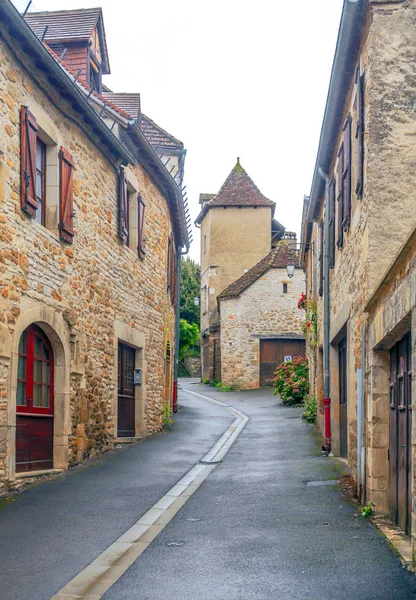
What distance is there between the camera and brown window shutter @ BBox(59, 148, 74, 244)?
36.7 feet

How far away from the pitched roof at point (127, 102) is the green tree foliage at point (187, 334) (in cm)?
2985

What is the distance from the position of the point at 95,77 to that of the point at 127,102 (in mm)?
894

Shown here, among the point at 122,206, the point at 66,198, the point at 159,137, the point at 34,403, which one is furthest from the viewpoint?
the point at 159,137

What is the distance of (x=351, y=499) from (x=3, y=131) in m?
5.62

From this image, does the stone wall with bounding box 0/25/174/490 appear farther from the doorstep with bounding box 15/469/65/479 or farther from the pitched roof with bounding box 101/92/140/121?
the pitched roof with bounding box 101/92/140/121

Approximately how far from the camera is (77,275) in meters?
12.0

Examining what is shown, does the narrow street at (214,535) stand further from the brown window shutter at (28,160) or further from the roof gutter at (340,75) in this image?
the roof gutter at (340,75)

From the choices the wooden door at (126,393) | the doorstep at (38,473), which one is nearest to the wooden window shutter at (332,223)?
the wooden door at (126,393)

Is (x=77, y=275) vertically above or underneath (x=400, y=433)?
above

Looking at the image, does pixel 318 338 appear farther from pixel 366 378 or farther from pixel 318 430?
pixel 366 378

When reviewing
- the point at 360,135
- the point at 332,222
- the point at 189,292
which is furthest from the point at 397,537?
the point at 189,292

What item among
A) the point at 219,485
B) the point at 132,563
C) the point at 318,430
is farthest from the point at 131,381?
the point at 132,563

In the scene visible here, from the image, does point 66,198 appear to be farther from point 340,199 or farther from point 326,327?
point 326,327

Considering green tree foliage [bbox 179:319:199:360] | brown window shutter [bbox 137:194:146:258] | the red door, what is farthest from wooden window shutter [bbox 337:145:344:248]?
green tree foliage [bbox 179:319:199:360]
